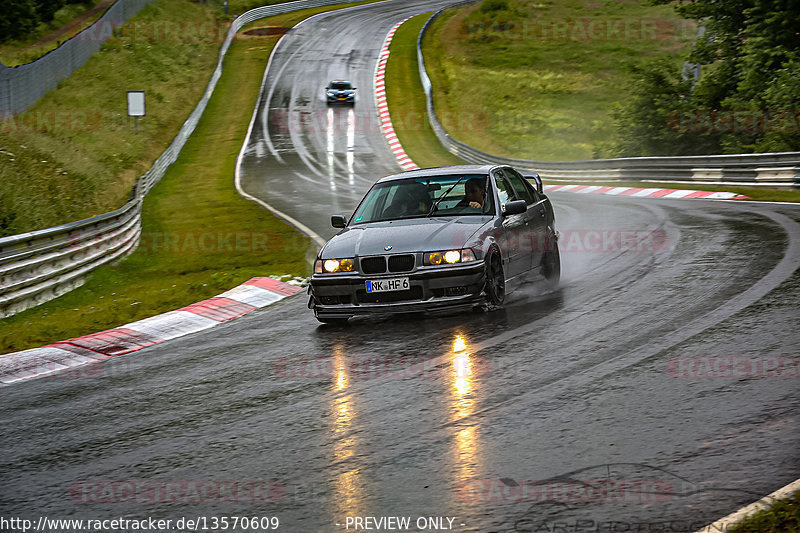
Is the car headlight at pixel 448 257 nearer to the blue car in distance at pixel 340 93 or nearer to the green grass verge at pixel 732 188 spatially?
the green grass verge at pixel 732 188

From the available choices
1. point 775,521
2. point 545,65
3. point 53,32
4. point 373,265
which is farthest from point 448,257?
point 53,32

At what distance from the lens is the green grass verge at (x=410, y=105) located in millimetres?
39219

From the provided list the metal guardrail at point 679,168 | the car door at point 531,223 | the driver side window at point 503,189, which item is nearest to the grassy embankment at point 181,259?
the car door at point 531,223

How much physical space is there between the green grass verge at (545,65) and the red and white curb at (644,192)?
5.75 meters

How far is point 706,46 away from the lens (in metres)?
28.1

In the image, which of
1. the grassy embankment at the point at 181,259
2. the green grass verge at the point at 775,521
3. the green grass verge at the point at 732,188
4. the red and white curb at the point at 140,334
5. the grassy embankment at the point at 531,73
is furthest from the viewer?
the grassy embankment at the point at 531,73

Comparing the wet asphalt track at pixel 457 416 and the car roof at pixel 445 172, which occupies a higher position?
the car roof at pixel 445 172

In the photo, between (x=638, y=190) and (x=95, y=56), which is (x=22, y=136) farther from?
(x=95, y=56)

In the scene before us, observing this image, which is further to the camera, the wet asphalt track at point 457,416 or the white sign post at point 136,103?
the white sign post at point 136,103

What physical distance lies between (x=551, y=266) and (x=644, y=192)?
50.2 feet

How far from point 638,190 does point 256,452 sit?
2231 centimetres

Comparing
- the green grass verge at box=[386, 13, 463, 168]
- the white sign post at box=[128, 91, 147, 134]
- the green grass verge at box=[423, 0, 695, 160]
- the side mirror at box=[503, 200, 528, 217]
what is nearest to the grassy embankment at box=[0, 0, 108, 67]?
the white sign post at box=[128, 91, 147, 134]

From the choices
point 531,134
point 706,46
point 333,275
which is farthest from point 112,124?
point 333,275

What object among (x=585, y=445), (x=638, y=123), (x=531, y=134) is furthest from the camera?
(x=531, y=134)
